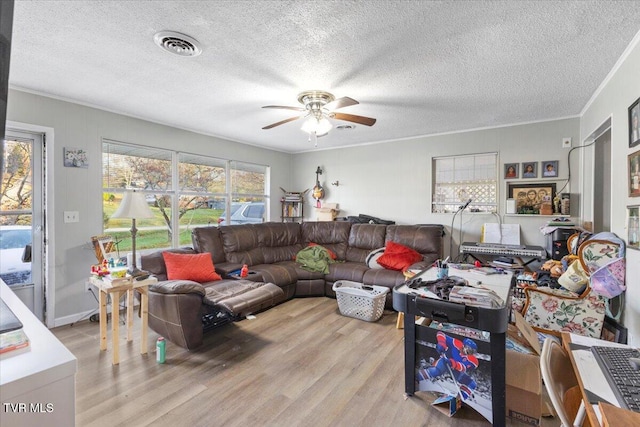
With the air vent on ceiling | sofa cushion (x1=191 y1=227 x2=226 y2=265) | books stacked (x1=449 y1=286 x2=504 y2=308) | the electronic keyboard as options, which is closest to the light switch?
sofa cushion (x1=191 y1=227 x2=226 y2=265)

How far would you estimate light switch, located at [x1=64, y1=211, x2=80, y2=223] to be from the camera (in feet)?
10.5

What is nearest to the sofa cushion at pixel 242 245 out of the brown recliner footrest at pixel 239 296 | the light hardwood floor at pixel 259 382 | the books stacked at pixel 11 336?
the brown recliner footrest at pixel 239 296

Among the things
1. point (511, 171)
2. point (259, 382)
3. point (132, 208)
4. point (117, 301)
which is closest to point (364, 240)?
point (511, 171)

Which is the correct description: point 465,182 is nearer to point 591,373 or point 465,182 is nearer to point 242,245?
point 242,245

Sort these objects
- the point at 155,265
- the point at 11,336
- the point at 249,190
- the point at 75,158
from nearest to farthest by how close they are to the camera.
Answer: the point at 11,336
the point at 155,265
the point at 75,158
the point at 249,190

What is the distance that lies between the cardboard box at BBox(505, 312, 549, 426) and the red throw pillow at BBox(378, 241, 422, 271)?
197cm

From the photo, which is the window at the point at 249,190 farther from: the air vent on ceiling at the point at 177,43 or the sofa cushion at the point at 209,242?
the air vent on ceiling at the point at 177,43

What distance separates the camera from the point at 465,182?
175 inches

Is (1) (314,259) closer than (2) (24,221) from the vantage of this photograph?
No

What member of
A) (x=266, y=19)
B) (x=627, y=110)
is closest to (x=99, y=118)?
(x=266, y=19)

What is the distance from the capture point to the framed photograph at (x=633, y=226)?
6.52 feet

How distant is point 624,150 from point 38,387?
3.42 metres

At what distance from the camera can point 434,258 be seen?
4.09 metres

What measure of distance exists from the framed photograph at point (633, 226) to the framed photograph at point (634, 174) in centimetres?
10
